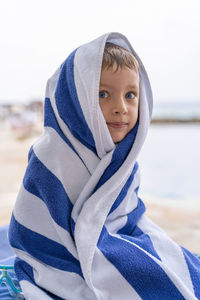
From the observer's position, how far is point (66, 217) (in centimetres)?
102

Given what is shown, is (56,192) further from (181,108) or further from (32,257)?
(181,108)

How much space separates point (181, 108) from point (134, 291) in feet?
A: 37.7

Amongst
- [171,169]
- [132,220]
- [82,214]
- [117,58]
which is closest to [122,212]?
[132,220]

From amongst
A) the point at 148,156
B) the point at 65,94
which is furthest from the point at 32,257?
the point at 148,156

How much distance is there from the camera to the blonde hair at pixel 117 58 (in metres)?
1.04

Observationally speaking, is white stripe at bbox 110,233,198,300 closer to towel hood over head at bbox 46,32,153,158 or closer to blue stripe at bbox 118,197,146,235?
blue stripe at bbox 118,197,146,235

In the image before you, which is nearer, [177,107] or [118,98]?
[118,98]

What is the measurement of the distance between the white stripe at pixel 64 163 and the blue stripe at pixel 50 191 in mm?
15

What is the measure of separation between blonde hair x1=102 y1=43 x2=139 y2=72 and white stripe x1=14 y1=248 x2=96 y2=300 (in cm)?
57

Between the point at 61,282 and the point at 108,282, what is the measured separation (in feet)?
0.42

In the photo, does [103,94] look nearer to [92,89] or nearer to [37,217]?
[92,89]

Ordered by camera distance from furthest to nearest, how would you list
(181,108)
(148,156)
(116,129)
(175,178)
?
(181,108)
(148,156)
(175,178)
(116,129)

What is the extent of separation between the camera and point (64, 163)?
1045mm

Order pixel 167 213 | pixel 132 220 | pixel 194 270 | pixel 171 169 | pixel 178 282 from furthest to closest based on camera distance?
pixel 171 169
pixel 167 213
pixel 132 220
pixel 194 270
pixel 178 282
